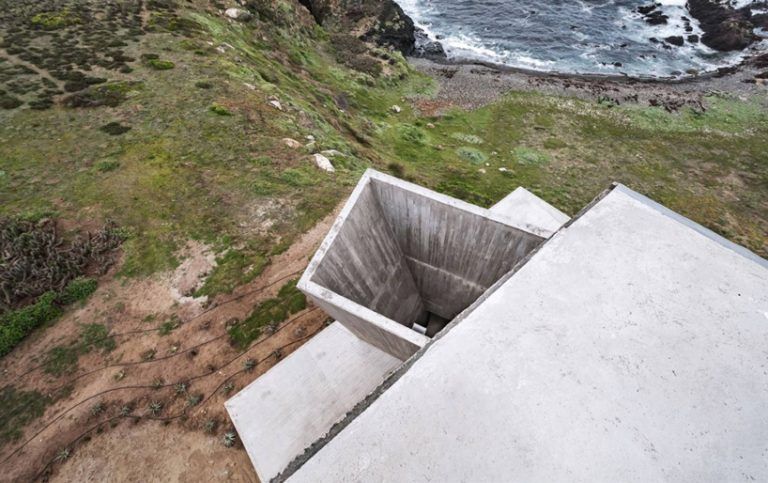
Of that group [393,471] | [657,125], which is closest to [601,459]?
[393,471]

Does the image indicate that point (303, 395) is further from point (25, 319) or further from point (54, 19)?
point (54, 19)

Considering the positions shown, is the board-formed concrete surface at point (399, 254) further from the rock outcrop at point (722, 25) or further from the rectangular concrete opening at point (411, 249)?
the rock outcrop at point (722, 25)

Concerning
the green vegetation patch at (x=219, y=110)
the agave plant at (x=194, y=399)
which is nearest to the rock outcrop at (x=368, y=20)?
the green vegetation patch at (x=219, y=110)

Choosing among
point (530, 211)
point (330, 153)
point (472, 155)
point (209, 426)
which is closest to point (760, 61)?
point (472, 155)

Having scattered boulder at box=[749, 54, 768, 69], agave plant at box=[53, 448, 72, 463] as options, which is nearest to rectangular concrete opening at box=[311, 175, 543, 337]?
agave plant at box=[53, 448, 72, 463]

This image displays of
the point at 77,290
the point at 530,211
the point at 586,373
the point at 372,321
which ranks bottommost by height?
the point at 77,290

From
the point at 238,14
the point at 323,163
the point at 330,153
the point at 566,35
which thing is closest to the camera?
the point at 323,163
